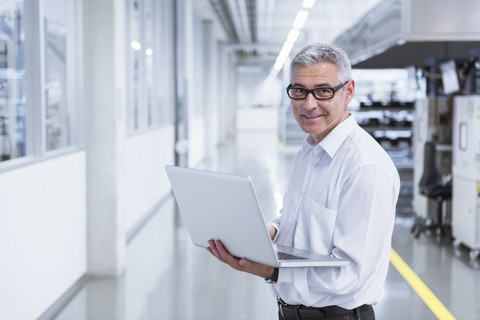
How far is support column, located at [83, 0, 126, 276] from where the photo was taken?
17.8 ft

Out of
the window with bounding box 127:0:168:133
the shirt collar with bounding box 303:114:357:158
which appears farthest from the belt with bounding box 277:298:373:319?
the window with bounding box 127:0:168:133

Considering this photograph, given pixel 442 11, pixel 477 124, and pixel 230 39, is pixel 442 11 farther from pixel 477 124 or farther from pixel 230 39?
pixel 230 39

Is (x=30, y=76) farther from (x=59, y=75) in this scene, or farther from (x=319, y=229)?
(x=319, y=229)

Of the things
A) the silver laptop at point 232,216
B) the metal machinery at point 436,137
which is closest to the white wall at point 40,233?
the silver laptop at point 232,216

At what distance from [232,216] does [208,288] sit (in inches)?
147

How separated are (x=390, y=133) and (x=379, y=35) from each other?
4.24 metres

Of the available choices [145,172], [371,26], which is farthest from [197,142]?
[371,26]

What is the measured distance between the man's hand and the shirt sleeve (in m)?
0.05

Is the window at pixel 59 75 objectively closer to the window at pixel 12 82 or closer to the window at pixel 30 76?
the window at pixel 30 76

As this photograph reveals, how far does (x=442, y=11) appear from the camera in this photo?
6703mm

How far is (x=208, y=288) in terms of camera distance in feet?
17.5

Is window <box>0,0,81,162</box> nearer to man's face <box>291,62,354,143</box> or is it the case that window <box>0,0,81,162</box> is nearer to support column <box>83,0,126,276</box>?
support column <box>83,0,126,276</box>

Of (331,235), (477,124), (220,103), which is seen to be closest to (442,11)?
(477,124)

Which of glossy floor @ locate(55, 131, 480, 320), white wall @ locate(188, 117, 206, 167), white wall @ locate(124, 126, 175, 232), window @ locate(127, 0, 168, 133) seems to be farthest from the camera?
white wall @ locate(188, 117, 206, 167)
